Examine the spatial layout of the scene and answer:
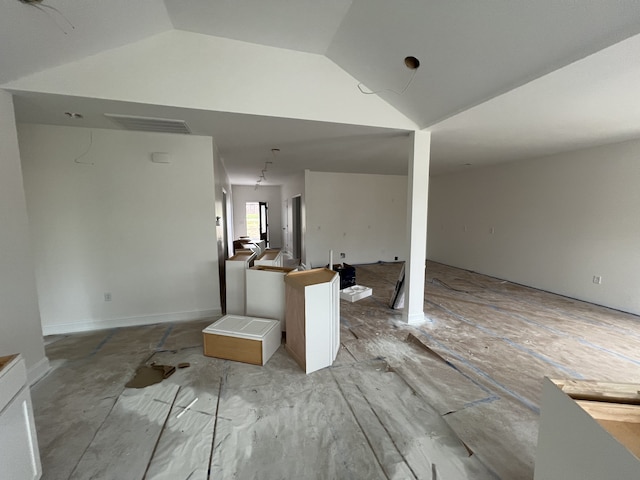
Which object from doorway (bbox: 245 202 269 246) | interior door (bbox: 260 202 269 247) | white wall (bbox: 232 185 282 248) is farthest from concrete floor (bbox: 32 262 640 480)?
doorway (bbox: 245 202 269 246)

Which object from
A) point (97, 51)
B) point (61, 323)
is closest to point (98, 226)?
point (61, 323)

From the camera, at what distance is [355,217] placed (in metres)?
7.25

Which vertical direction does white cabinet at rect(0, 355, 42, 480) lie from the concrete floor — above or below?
above

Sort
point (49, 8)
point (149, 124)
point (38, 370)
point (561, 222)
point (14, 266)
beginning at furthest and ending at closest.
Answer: point (561, 222)
point (149, 124)
point (38, 370)
point (14, 266)
point (49, 8)

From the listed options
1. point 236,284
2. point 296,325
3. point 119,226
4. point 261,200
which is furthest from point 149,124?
point 261,200

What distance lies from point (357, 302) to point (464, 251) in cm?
391

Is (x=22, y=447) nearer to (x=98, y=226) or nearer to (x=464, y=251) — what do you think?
(x=98, y=226)

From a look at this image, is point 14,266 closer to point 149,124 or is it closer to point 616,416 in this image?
point 149,124

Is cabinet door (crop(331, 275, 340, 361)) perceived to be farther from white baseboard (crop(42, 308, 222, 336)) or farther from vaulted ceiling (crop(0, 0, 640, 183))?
white baseboard (crop(42, 308, 222, 336))

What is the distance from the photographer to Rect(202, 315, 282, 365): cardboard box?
254 centimetres

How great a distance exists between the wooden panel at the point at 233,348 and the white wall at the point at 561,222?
535 centimetres

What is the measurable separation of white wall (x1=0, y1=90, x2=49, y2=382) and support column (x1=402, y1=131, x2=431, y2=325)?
3.93 metres

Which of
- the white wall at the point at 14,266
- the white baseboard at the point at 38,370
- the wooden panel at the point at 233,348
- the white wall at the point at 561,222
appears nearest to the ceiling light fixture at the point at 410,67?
the wooden panel at the point at 233,348

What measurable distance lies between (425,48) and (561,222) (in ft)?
14.3
